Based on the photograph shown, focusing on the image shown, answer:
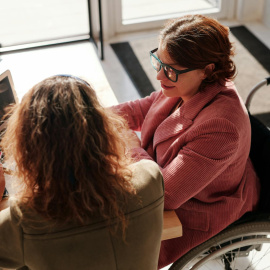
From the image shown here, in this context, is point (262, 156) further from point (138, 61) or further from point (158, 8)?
point (158, 8)

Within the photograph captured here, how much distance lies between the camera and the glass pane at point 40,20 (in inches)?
150

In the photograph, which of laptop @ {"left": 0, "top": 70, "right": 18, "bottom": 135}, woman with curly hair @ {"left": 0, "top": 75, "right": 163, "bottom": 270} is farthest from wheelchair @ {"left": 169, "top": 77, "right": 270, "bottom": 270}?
laptop @ {"left": 0, "top": 70, "right": 18, "bottom": 135}

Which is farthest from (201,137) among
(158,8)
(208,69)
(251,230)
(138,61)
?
(158,8)

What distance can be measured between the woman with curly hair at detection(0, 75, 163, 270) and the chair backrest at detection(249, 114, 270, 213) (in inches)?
23.6

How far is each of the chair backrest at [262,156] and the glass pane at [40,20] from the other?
8.59 ft

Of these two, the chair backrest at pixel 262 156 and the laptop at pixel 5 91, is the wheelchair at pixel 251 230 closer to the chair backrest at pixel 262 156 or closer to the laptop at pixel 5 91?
the chair backrest at pixel 262 156

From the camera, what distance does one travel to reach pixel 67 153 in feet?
3.28

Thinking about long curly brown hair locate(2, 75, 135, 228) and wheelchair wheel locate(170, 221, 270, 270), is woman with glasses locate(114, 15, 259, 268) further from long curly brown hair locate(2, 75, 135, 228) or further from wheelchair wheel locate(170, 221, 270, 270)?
long curly brown hair locate(2, 75, 135, 228)

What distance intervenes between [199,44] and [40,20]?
9.14ft

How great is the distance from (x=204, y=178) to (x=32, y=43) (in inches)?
110

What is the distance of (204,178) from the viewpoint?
4.60 ft

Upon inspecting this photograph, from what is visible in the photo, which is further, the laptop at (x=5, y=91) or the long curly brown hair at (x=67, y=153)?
the laptop at (x=5, y=91)

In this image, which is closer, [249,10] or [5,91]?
[5,91]

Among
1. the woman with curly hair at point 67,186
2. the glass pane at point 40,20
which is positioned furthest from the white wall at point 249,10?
the woman with curly hair at point 67,186
